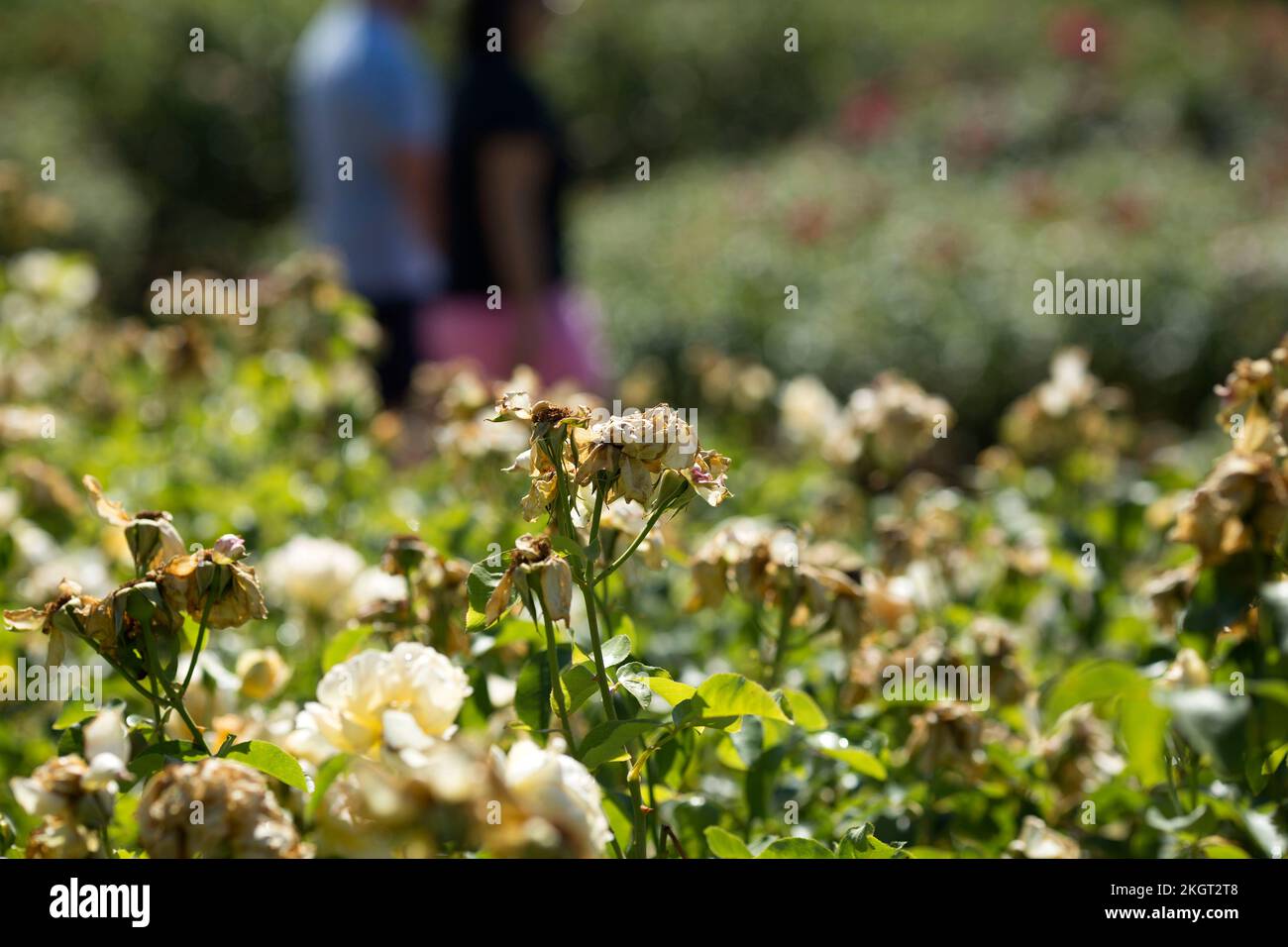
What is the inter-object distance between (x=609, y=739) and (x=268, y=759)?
23cm

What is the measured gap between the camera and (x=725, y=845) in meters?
1.03

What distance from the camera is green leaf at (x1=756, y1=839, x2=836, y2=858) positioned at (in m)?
1.01

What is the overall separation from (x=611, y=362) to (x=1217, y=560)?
4538mm

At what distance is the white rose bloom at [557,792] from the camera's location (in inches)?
29.1

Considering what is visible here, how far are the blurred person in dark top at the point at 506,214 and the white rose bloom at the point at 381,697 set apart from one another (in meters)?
2.70

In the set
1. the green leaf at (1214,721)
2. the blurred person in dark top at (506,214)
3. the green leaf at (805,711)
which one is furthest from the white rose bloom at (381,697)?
the blurred person in dark top at (506,214)

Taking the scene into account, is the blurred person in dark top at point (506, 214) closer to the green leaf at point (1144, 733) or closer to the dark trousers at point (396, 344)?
the dark trousers at point (396, 344)

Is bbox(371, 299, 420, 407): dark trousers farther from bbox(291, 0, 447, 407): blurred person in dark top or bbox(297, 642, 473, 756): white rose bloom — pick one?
bbox(297, 642, 473, 756): white rose bloom

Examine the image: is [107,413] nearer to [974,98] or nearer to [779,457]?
[779,457]

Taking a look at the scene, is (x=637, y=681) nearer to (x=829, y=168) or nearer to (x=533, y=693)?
(x=533, y=693)

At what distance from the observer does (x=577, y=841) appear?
28.8 inches

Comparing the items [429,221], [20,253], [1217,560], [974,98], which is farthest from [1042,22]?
[1217,560]

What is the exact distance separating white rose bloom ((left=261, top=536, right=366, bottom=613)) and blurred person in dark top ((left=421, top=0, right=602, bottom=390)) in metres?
2.04

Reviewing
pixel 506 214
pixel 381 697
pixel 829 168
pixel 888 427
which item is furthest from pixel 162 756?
pixel 829 168
